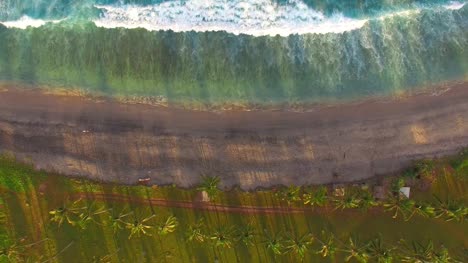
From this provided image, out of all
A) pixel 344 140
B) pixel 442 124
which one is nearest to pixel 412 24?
pixel 442 124

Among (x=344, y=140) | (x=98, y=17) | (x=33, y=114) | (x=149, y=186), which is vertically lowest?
(x=149, y=186)

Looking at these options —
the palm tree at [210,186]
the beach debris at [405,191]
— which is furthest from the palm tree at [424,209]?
the palm tree at [210,186]

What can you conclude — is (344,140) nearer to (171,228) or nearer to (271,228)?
(271,228)

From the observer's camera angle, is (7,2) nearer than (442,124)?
No

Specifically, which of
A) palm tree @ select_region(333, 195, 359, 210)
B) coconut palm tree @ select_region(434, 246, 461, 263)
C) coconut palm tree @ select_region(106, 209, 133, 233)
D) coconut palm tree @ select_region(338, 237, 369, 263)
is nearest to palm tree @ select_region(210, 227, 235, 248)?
coconut palm tree @ select_region(106, 209, 133, 233)

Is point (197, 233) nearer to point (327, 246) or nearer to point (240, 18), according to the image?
point (327, 246)

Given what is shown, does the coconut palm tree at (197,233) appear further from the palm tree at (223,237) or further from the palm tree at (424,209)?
the palm tree at (424,209)
